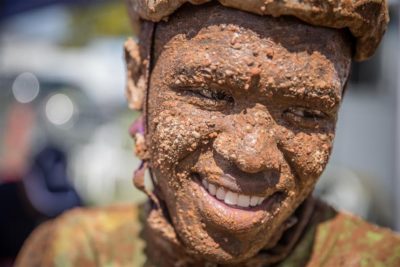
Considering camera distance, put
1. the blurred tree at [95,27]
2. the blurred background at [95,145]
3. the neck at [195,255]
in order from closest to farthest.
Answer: the neck at [195,255] → the blurred background at [95,145] → the blurred tree at [95,27]

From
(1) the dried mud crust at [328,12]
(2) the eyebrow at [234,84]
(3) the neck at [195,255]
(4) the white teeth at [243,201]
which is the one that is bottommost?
(3) the neck at [195,255]

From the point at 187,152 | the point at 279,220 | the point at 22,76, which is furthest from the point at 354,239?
the point at 22,76

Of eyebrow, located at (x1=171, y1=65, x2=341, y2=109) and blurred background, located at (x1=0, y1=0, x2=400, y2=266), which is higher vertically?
eyebrow, located at (x1=171, y1=65, x2=341, y2=109)

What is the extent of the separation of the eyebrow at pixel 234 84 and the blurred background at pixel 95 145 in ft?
6.95

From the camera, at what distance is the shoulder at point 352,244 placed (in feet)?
4.82

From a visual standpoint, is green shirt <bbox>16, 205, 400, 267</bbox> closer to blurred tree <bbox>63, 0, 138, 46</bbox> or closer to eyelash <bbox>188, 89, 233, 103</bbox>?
eyelash <bbox>188, 89, 233, 103</bbox>

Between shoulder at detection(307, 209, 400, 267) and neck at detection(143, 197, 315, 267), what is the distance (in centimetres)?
6

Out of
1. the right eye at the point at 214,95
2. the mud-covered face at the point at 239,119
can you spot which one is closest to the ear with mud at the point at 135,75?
the mud-covered face at the point at 239,119

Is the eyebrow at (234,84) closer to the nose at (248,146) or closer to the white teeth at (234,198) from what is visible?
the nose at (248,146)

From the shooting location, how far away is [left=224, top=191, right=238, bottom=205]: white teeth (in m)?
1.30

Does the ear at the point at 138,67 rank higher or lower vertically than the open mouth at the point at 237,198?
higher

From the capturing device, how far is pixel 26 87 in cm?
861

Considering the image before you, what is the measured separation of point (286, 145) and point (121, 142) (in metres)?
4.09

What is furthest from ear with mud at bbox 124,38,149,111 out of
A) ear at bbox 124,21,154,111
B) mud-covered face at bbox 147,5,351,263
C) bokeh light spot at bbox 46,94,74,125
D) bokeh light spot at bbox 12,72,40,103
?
bokeh light spot at bbox 12,72,40,103
